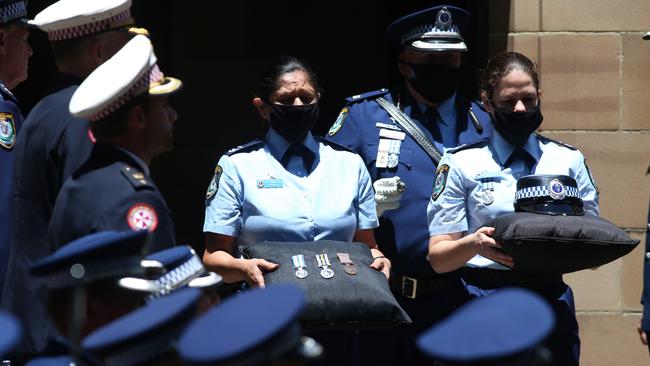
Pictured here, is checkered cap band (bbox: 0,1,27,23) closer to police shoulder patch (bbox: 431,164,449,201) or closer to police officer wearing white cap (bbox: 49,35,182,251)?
police officer wearing white cap (bbox: 49,35,182,251)

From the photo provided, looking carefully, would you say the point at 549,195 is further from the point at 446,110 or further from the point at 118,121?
the point at 118,121

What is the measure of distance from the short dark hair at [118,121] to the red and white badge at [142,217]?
28cm

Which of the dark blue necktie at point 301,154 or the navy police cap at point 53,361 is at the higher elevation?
the navy police cap at point 53,361

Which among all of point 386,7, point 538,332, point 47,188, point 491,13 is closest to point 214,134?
point 386,7

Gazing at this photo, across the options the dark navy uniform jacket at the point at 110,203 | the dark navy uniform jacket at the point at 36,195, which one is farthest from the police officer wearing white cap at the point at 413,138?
the dark navy uniform jacket at the point at 110,203

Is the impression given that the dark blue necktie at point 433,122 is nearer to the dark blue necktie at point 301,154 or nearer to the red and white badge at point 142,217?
the dark blue necktie at point 301,154

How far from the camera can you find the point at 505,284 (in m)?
5.30

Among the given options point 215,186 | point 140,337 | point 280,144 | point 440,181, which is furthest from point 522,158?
point 140,337

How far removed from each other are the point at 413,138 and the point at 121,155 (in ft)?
8.26

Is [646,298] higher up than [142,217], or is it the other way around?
[142,217]

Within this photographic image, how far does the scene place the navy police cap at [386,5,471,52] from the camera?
6.22m

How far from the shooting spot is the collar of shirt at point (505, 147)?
5410mm

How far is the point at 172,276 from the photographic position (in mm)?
3504

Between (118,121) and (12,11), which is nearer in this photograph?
(118,121)
